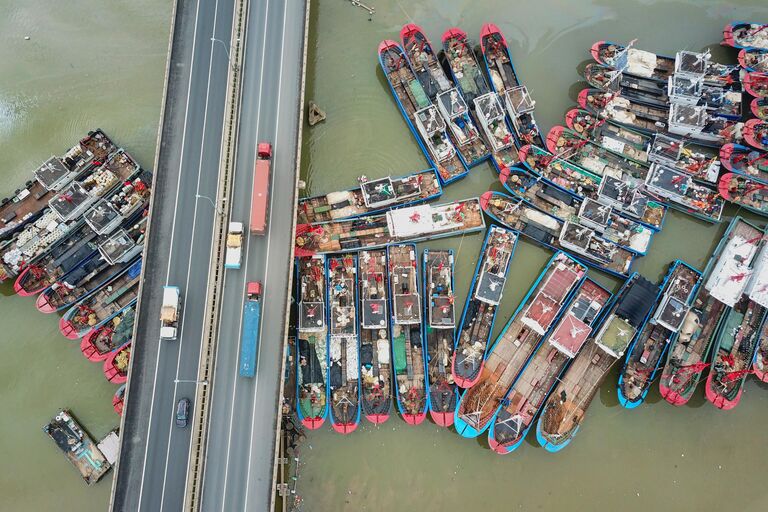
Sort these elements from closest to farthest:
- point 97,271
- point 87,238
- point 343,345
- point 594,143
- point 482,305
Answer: point 97,271, point 343,345, point 87,238, point 482,305, point 594,143

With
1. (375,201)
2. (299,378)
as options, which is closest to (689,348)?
(375,201)

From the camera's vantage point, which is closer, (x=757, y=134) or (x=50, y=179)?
(x=50, y=179)

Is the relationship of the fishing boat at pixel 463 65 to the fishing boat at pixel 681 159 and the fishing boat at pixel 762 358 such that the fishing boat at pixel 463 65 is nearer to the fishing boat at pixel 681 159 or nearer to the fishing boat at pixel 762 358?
the fishing boat at pixel 681 159

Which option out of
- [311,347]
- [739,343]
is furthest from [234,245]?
[739,343]

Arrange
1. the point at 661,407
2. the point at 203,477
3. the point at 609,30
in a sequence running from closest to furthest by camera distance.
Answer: the point at 203,477 < the point at 661,407 < the point at 609,30

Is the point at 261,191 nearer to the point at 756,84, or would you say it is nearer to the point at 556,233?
the point at 556,233

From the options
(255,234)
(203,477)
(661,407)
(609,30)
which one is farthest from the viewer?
(609,30)

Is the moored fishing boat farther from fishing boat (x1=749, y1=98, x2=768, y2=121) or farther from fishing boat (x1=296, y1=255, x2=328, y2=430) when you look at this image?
fishing boat (x1=749, y1=98, x2=768, y2=121)

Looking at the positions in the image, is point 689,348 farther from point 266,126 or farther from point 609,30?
point 266,126
